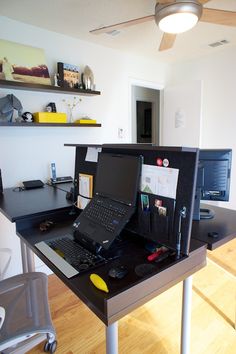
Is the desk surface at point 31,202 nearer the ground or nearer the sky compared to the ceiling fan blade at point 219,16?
nearer the ground

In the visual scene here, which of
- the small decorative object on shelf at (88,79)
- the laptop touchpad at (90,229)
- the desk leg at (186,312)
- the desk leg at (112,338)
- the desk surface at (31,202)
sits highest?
the small decorative object on shelf at (88,79)

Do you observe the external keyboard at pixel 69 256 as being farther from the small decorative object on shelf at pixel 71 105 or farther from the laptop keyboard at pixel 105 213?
the small decorative object on shelf at pixel 71 105

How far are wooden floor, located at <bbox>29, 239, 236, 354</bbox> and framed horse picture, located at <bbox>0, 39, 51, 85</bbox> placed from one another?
2031 millimetres

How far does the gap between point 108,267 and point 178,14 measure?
180 centimetres

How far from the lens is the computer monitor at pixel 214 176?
1485 mm

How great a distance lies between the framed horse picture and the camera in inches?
86.4

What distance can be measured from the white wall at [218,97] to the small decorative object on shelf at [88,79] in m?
1.73

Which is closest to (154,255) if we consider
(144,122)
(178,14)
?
(178,14)

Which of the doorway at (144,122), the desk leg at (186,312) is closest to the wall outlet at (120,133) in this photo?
the doorway at (144,122)

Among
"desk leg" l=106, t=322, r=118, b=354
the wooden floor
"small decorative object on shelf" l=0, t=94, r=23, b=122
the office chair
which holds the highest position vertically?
"small decorative object on shelf" l=0, t=94, r=23, b=122

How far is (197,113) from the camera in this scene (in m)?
3.55

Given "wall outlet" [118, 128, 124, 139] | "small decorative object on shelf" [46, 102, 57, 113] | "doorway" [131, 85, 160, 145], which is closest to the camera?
"small decorative object on shelf" [46, 102, 57, 113]

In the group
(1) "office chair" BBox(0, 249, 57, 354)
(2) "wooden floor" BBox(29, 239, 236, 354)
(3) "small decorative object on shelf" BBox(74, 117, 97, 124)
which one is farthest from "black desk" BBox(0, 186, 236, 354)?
(3) "small decorative object on shelf" BBox(74, 117, 97, 124)

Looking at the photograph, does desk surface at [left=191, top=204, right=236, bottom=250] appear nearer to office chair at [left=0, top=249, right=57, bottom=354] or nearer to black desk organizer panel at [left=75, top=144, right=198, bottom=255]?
black desk organizer panel at [left=75, top=144, right=198, bottom=255]
